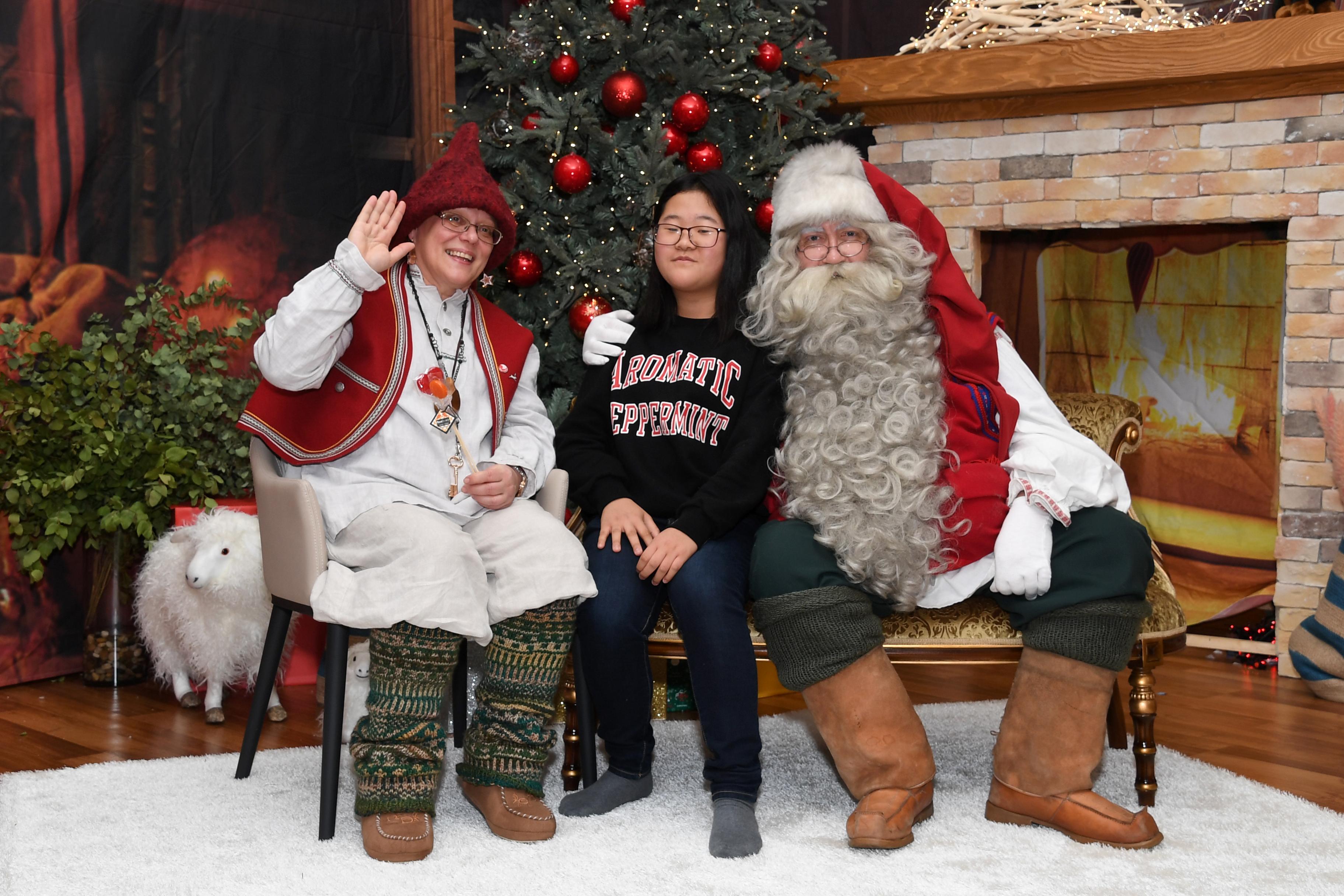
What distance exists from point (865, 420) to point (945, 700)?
4.39 feet

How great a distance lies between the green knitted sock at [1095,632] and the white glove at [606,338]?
110 centimetres

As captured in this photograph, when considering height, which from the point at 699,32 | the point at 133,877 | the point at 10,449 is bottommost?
the point at 133,877

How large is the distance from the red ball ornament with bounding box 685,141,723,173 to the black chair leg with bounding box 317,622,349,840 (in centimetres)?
191

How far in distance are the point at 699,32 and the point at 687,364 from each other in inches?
58.5

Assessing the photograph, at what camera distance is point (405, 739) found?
2.25 metres

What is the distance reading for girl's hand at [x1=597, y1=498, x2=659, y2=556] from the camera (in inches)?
97.0

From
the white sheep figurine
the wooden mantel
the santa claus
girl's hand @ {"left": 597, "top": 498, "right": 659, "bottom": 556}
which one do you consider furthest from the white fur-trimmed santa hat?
the white sheep figurine

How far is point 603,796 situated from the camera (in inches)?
97.6

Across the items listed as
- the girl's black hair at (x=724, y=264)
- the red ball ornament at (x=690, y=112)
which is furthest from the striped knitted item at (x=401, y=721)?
the red ball ornament at (x=690, y=112)

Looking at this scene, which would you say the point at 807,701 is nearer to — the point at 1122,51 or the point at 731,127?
the point at 731,127

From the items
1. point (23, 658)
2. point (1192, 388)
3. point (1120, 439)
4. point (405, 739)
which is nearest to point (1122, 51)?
point (1192, 388)

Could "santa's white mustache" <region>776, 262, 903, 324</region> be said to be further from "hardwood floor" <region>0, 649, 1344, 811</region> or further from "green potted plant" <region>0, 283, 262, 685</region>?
"green potted plant" <region>0, 283, 262, 685</region>

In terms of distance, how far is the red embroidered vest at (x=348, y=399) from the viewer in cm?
244

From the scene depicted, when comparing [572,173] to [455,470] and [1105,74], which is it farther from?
[1105,74]
